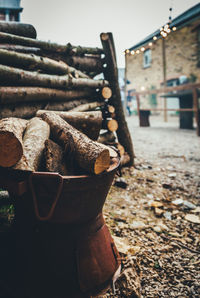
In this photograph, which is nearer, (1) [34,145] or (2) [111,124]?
(1) [34,145]

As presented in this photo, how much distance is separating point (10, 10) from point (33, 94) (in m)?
12.0

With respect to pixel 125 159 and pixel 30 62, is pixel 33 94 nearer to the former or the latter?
pixel 30 62

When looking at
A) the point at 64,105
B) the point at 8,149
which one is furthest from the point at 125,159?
the point at 8,149

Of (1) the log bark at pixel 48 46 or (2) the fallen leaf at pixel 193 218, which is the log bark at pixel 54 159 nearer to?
(2) the fallen leaf at pixel 193 218

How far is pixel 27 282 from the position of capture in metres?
1.35

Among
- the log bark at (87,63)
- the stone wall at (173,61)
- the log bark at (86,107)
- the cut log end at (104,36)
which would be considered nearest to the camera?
the log bark at (86,107)

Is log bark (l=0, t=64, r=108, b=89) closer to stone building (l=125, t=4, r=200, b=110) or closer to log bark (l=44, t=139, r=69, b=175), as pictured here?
log bark (l=44, t=139, r=69, b=175)

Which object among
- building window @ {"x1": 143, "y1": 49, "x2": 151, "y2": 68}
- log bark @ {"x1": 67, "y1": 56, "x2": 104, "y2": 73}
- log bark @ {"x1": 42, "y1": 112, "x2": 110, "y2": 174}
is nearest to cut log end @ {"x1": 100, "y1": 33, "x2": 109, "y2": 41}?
log bark @ {"x1": 67, "y1": 56, "x2": 104, "y2": 73}

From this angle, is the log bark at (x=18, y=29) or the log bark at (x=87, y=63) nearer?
the log bark at (x=18, y=29)

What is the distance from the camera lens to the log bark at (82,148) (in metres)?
1.23

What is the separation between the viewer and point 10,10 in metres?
11.2

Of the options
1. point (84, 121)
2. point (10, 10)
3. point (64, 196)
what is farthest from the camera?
point (10, 10)

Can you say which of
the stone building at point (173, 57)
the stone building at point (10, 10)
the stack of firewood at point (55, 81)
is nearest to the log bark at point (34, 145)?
the stack of firewood at point (55, 81)

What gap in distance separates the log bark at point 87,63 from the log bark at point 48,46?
112mm
